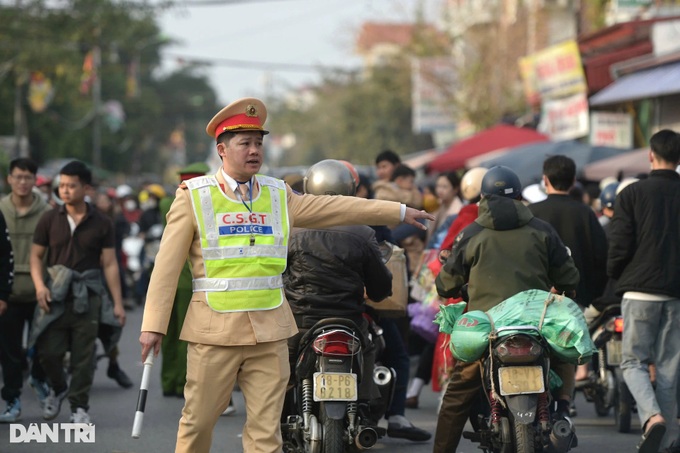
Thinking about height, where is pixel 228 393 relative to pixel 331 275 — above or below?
below

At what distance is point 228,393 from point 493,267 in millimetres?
1887

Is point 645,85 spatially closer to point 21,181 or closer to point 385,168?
point 385,168

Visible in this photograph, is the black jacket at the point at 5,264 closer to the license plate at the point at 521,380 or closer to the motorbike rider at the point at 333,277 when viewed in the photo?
the motorbike rider at the point at 333,277

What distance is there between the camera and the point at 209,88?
381ft

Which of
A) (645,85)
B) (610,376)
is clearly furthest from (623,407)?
(645,85)

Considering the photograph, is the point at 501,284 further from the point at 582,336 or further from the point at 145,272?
the point at 145,272

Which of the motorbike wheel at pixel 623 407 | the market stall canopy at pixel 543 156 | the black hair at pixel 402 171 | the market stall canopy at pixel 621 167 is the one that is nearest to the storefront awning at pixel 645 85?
the market stall canopy at pixel 543 156

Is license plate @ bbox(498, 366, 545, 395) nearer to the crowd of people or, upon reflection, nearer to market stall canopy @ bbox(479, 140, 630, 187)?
the crowd of people

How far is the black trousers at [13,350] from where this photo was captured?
979cm

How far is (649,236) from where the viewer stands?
7996 mm

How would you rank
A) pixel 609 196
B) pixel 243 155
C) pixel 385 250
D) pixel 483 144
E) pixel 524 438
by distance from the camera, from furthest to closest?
pixel 483 144 → pixel 609 196 → pixel 385 250 → pixel 524 438 → pixel 243 155

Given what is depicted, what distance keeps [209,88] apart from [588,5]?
8710cm

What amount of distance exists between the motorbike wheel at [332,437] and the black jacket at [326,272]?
649mm

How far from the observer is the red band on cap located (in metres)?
5.99
